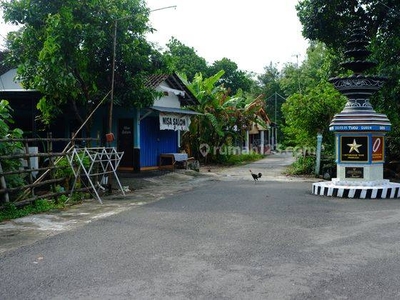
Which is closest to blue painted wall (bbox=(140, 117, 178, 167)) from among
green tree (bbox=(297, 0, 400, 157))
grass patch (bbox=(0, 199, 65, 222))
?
green tree (bbox=(297, 0, 400, 157))

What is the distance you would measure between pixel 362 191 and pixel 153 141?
10079 millimetres

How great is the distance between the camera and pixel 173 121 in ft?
61.9

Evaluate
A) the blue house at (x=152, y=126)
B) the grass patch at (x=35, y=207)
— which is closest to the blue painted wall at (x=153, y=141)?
the blue house at (x=152, y=126)

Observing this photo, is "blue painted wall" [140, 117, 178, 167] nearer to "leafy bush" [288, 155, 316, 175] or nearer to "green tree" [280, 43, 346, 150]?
"green tree" [280, 43, 346, 150]

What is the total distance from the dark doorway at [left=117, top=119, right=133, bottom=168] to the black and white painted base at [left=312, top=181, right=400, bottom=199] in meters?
8.74

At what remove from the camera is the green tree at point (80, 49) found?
1190cm

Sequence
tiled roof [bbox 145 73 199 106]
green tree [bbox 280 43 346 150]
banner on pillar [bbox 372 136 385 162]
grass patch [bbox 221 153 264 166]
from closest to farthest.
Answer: banner on pillar [bbox 372 136 385 162]
green tree [bbox 280 43 346 150]
tiled roof [bbox 145 73 199 106]
grass patch [bbox 221 153 264 166]

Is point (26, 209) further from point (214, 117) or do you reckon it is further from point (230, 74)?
point (230, 74)

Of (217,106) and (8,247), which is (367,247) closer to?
(8,247)

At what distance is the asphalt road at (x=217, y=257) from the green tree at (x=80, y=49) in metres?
5.30

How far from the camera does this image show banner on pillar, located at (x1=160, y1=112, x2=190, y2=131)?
18.1 meters

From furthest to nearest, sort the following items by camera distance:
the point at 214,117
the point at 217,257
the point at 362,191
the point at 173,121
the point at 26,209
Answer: the point at 214,117 → the point at 173,121 → the point at 362,191 → the point at 26,209 → the point at 217,257

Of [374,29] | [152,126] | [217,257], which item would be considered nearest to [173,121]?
[152,126]

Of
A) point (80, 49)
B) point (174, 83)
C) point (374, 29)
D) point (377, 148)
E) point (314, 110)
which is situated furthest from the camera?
point (174, 83)
